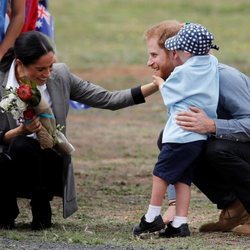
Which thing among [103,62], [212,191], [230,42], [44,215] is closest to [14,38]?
[44,215]

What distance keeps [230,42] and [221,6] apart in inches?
367

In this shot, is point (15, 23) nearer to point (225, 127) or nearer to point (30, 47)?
point (30, 47)

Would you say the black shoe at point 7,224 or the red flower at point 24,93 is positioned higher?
the red flower at point 24,93

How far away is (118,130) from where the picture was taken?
14211 millimetres

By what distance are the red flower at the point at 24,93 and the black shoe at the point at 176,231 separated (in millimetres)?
1203

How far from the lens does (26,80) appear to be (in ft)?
23.6

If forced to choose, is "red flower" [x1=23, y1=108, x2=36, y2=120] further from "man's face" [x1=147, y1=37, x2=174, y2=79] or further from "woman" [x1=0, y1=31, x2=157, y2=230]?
"man's face" [x1=147, y1=37, x2=174, y2=79]

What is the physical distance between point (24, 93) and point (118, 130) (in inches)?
285

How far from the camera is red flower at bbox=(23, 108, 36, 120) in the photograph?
23.4 feet

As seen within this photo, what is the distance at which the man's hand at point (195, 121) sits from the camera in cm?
692

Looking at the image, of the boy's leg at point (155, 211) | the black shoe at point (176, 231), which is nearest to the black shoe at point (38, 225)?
the boy's leg at point (155, 211)

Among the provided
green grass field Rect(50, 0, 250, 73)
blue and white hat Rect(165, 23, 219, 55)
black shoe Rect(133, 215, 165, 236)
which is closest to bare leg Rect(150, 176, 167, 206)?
black shoe Rect(133, 215, 165, 236)

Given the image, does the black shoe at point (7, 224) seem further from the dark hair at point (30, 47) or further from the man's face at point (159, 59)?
the man's face at point (159, 59)

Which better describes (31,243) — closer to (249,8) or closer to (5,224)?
(5,224)
